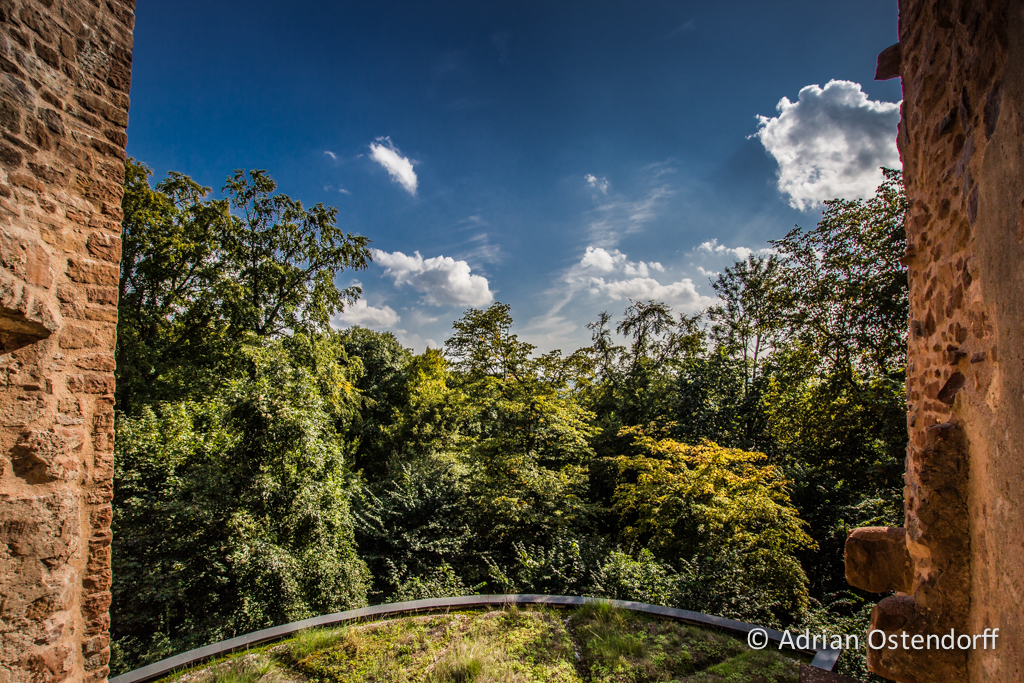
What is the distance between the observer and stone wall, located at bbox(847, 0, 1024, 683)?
1334 millimetres

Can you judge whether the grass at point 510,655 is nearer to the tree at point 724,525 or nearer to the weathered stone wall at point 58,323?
the tree at point 724,525

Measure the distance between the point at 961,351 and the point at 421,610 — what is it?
5.84 meters

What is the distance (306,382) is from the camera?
843cm

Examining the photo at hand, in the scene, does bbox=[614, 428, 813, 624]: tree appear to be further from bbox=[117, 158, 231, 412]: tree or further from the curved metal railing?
bbox=[117, 158, 231, 412]: tree

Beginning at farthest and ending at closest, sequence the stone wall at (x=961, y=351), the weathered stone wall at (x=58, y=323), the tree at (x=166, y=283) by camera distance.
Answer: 1. the tree at (x=166, y=283)
2. the weathered stone wall at (x=58, y=323)
3. the stone wall at (x=961, y=351)

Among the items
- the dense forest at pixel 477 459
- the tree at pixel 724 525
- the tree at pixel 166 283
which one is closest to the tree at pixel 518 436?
the dense forest at pixel 477 459

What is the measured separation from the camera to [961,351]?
1.75 meters

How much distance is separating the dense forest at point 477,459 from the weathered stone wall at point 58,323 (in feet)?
14.4

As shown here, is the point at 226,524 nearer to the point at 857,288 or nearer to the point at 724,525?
the point at 724,525

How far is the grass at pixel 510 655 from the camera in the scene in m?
3.85

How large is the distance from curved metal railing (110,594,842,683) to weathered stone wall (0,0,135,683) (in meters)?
2.34

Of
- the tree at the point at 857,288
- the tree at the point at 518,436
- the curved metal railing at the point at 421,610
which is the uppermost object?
the tree at the point at 857,288

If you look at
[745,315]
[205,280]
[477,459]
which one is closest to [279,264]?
[205,280]

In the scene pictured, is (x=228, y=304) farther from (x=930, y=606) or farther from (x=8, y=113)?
(x=930, y=606)
